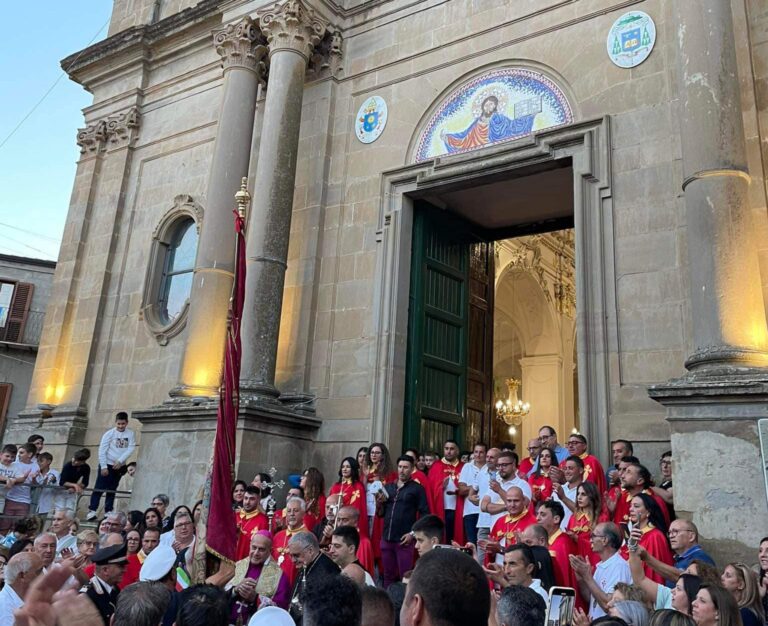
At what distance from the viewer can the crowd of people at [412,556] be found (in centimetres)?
274

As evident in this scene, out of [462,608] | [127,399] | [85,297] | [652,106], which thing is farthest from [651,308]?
[85,297]

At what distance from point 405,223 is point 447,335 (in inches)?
82.8

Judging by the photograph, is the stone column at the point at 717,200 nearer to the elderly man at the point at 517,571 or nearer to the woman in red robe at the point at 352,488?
→ the elderly man at the point at 517,571

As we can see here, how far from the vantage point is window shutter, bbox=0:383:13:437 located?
22406 millimetres

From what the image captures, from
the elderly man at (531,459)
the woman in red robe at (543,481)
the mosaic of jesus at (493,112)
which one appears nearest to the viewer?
the woman in red robe at (543,481)

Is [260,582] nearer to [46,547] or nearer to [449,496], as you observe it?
[46,547]

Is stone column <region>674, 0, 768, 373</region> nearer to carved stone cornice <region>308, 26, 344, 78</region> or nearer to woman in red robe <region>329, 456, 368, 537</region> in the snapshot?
woman in red robe <region>329, 456, 368, 537</region>

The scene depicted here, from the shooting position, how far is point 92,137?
17.0 metres

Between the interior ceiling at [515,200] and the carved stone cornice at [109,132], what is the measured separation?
780 centimetres

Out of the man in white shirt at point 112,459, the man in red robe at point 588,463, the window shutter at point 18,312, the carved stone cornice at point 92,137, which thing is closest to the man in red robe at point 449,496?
the man in red robe at point 588,463

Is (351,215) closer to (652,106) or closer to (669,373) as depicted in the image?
(652,106)

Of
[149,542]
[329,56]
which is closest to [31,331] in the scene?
[329,56]

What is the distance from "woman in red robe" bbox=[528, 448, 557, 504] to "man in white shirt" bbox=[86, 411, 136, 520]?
725 cm

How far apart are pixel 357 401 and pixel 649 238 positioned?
486cm
